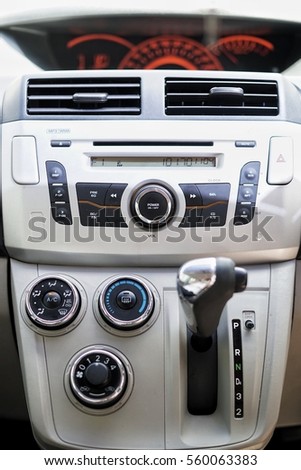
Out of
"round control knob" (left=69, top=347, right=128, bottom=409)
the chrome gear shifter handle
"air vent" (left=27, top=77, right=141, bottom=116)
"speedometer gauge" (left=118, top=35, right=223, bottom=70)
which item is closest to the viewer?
the chrome gear shifter handle

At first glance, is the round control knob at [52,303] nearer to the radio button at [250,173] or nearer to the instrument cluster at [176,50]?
the radio button at [250,173]

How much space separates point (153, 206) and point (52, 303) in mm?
307

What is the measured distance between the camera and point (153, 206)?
4.05 ft

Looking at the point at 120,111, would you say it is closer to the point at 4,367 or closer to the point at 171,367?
the point at 171,367

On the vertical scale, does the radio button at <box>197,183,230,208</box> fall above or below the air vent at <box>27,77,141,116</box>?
below

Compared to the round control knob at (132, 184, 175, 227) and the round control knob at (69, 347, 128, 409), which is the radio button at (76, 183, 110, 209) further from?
the round control knob at (69, 347, 128, 409)

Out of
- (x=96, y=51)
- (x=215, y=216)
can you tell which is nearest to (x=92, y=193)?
→ (x=215, y=216)

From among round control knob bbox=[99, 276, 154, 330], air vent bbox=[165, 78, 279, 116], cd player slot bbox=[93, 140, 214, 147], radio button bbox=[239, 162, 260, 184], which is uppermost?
air vent bbox=[165, 78, 279, 116]

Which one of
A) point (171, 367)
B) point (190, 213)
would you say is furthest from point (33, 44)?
point (171, 367)

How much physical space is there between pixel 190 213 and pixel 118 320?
11.2 inches

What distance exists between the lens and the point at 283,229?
1.28 meters

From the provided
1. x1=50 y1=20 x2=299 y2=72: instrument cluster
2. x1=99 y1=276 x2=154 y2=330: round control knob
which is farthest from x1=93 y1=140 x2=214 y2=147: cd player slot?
x1=50 y1=20 x2=299 y2=72: instrument cluster

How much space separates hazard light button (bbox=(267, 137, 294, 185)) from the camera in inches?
50.5

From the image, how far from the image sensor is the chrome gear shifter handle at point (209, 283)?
99 centimetres
